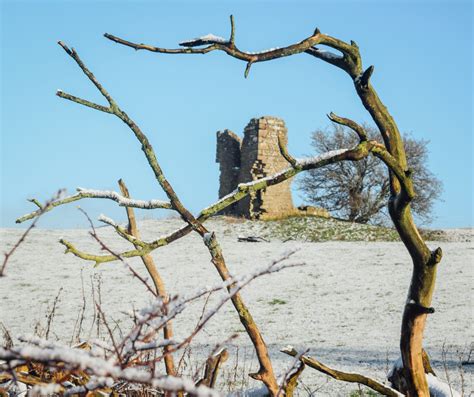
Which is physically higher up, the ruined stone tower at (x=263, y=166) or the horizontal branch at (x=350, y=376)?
the ruined stone tower at (x=263, y=166)

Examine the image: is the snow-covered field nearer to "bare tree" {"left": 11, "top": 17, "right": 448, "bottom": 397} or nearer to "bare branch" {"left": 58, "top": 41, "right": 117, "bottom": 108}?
"bare tree" {"left": 11, "top": 17, "right": 448, "bottom": 397}

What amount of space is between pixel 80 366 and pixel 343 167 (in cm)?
2618

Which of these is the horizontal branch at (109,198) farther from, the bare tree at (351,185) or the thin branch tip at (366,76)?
the bare tree at (351,185)

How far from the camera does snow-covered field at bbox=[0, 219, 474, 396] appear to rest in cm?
668

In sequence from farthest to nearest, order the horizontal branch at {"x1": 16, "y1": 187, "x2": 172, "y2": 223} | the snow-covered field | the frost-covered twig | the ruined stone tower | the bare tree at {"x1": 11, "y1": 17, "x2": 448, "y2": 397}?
the ruined stone tower → the snow-covered field → the horizontal branch at {"x1": 16, "y1": 187, "x2": 172, "y2": 223} → the bare tree at {"x1": 11, "y1": 17, "x2": 448, "y2": 397} → the frost-covered twig

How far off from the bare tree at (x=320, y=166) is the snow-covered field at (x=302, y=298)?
82.7 inches

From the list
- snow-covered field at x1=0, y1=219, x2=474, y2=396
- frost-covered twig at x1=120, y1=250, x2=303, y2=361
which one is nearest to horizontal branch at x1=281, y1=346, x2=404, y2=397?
frost-covered twig at x1=120, y1=250, x2=303, y2=361

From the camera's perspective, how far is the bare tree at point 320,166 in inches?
84.6

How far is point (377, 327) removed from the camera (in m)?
8.02

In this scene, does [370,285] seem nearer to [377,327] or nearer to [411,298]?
[377,327]

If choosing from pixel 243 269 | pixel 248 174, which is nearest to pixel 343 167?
pixel 248 174

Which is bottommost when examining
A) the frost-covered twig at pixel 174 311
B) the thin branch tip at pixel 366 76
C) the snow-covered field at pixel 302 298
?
the snow-covered field at pixel 302 298

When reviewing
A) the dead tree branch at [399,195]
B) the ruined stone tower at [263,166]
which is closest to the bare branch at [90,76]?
the dead tree branch at [399,195]

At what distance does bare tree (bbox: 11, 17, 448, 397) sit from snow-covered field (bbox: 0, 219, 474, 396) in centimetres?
210
